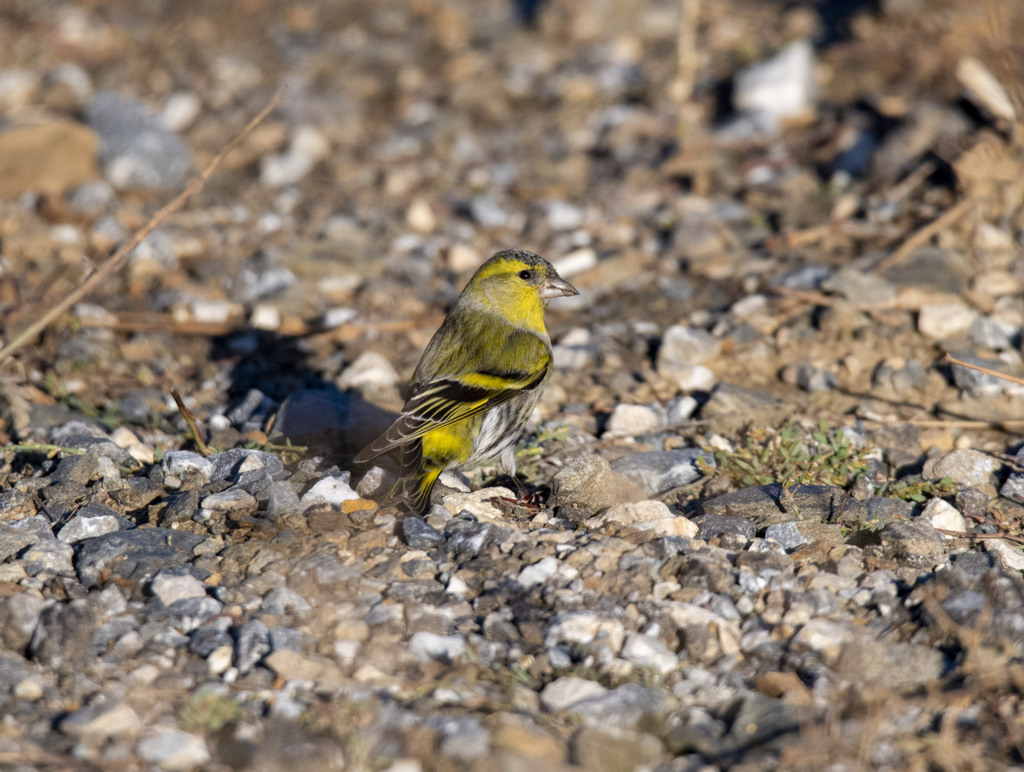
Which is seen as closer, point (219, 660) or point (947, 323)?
point (219, 660)

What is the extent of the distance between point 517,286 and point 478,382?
0.72 metres

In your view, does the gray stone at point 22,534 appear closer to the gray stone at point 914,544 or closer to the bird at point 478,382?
the bird at point 478,382

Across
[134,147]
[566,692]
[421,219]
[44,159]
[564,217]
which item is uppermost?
[44,159]

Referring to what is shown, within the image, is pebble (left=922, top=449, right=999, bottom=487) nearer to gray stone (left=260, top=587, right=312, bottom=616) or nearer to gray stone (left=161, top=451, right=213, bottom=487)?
gray stone (left=260, top=587, right=312, bottom=616)

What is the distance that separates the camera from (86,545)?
350 centimetres

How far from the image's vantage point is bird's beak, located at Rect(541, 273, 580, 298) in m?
4.88

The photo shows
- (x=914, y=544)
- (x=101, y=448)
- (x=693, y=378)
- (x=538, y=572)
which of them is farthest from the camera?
(x=693, y=378)

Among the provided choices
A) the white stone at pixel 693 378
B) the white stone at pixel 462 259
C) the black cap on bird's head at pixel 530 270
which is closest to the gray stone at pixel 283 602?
the black cap on bird's head at pixel 530 270

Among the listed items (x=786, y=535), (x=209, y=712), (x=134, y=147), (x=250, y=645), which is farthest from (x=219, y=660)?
(x=134, y=147)

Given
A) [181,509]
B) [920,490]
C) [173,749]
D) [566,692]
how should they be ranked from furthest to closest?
1. [920,490]
2. [181,509]
3. [566,692]
4. [173,749]

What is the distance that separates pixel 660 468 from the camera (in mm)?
4309

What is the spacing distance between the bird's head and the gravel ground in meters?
0.54

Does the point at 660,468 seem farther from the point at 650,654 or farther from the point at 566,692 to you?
the point at 566,692

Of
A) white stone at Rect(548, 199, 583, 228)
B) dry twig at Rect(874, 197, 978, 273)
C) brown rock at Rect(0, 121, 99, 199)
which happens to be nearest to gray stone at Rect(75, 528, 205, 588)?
white stone at Rect(548, 199, 583, 228)
